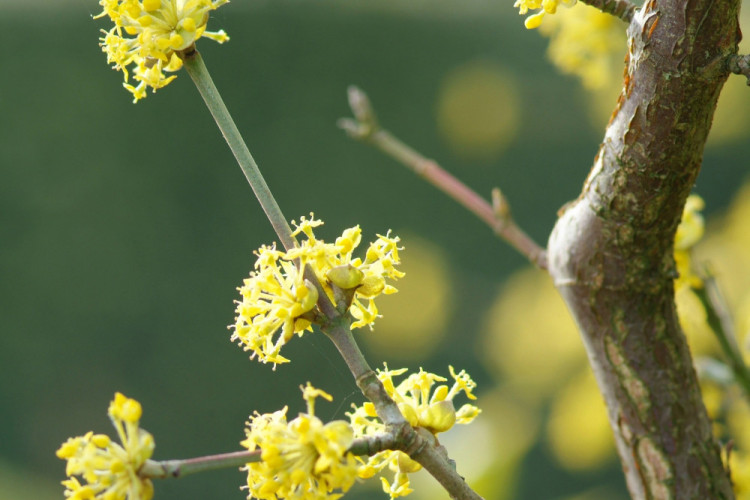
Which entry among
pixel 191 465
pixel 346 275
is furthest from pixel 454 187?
pixel 191 465

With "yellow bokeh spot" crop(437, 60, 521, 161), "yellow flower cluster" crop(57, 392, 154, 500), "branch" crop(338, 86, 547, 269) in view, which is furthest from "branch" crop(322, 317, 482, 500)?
"yellow bokeh spot" crop(437, 60, 521, 161)

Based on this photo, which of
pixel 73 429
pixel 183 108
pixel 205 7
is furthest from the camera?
pixel 183 108

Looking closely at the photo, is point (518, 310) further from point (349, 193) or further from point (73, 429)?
point (73, 429)

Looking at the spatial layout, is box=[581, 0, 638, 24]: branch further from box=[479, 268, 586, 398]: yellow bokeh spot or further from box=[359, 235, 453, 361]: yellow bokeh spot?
box=[359, 235, 453, 361]: yellow bokeh spot

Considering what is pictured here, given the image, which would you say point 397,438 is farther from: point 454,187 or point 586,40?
point 586,40

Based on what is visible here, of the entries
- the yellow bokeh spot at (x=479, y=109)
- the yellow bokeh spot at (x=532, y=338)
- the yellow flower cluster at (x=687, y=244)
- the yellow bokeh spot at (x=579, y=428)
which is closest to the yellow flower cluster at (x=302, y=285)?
the yellow flower cluster at (x=687, y=244)

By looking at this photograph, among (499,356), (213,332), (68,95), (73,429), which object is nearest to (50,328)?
(73,429)

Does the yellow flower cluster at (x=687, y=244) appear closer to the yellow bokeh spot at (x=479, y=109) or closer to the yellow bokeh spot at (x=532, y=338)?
the yellow bokeh spot at (x=532, y=338)
